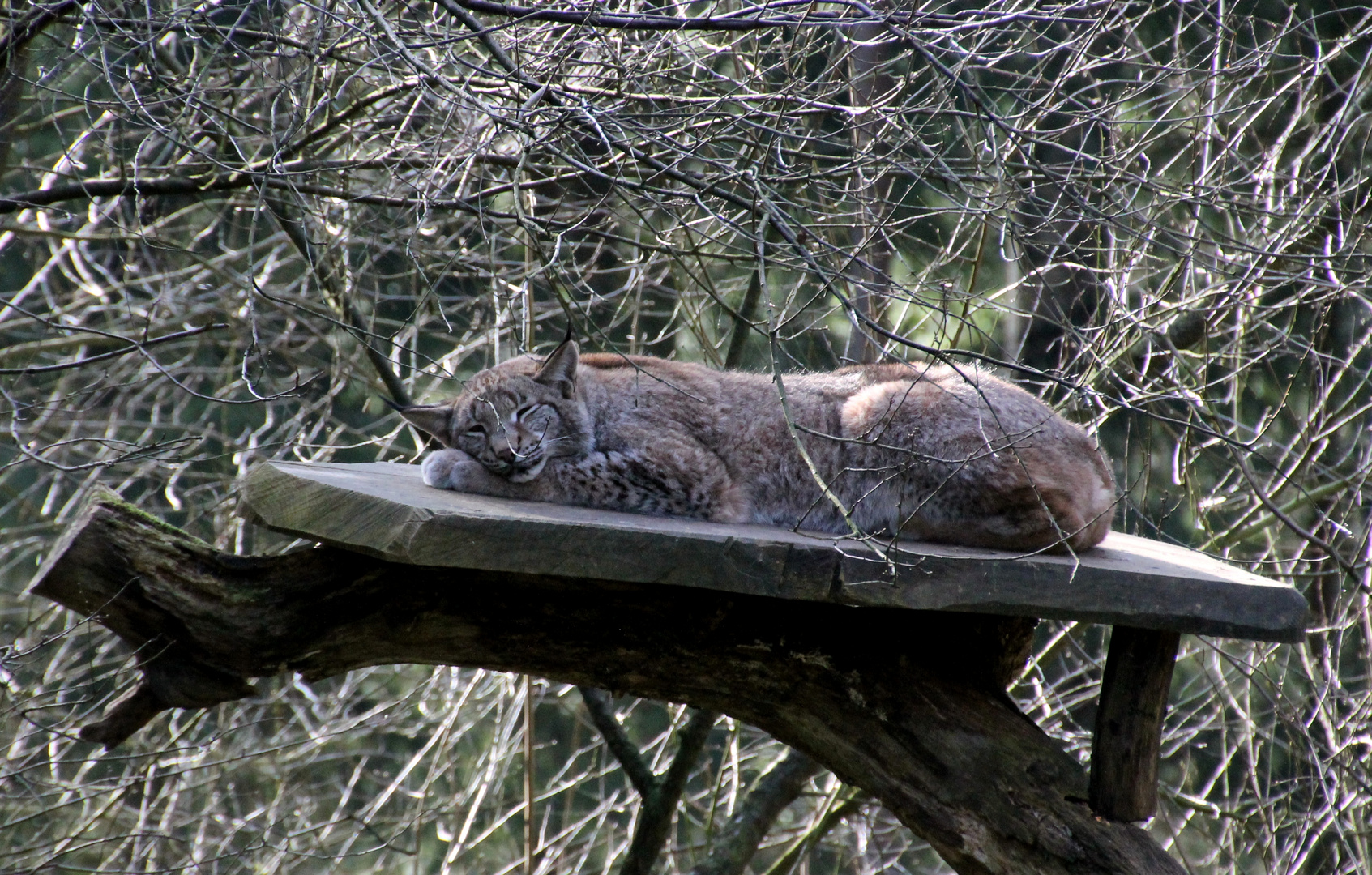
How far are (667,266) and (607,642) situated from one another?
3.00 metres

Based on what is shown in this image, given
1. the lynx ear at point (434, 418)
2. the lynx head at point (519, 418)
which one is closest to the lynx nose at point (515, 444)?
the lynx head at point (519, 418)

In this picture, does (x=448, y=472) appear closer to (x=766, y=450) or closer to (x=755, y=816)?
(x=766, y=450)


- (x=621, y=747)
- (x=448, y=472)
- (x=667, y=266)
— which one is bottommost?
(x=621, y=747)

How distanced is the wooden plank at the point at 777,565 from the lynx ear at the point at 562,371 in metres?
0.86

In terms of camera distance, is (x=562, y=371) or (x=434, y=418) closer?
(x=562, y=371)

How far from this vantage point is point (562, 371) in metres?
4.05

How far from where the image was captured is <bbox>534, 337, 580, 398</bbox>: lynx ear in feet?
13.1

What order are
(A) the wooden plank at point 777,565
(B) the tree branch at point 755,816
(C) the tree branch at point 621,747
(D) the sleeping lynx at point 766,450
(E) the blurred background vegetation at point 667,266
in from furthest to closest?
(B) the tree branch at point 755,816, (C) the tree branch at point 621,747, (D) the sleeping lynx at point 766,450, (E) the blurred background vegetation at point 667,266, (A) the wooden plank at point 777,565

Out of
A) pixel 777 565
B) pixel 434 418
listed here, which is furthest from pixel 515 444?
pixel 777 565

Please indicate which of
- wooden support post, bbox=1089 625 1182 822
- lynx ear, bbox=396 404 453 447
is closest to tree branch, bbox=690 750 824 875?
wooden support post, bbox=1089 625 1182 822

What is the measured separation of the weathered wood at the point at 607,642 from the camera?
3342 mm

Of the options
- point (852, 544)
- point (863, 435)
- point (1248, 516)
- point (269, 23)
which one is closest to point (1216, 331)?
point (1248, 516)

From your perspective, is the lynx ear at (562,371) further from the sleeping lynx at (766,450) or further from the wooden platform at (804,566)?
the wooden platform at (804,566)

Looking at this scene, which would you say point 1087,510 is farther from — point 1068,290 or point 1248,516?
point 1068,290
